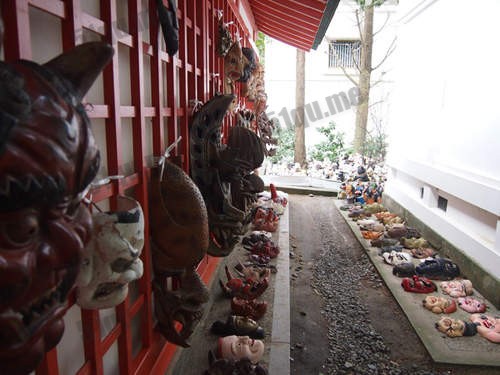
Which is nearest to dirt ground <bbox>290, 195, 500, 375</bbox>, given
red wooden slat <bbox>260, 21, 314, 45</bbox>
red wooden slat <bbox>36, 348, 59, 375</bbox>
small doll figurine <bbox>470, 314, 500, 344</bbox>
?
small doll figurine <bbox>470, 314, 500, 344</bbox>

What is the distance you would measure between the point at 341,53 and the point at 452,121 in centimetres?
1156

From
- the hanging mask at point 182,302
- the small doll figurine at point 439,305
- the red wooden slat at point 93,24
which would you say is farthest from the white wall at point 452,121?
the red wooden slat at point 93,24

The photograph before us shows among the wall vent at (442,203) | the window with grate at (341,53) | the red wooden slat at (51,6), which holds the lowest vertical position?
the wall vent at (442,203)

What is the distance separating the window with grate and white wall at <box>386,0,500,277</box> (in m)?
8.28

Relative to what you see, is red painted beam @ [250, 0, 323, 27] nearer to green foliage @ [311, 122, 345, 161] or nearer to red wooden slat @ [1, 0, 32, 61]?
red wooden slat @ [1, 0, 32, 61]

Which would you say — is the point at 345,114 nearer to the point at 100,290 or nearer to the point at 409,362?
the point at 409,362

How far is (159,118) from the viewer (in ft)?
6.70

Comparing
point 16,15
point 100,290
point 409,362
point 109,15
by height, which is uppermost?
point 109,15

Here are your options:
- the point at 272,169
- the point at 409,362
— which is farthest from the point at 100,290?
the point at 272,169

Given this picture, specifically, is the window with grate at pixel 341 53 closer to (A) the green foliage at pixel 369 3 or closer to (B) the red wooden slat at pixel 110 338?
(A) the green foliage at pixel 369 3

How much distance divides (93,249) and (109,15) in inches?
33.7

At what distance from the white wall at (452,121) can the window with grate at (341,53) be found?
828 centimetres

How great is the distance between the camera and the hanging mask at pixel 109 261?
100 centimetres

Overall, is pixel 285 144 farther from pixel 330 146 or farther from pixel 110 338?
pixel 110 338
